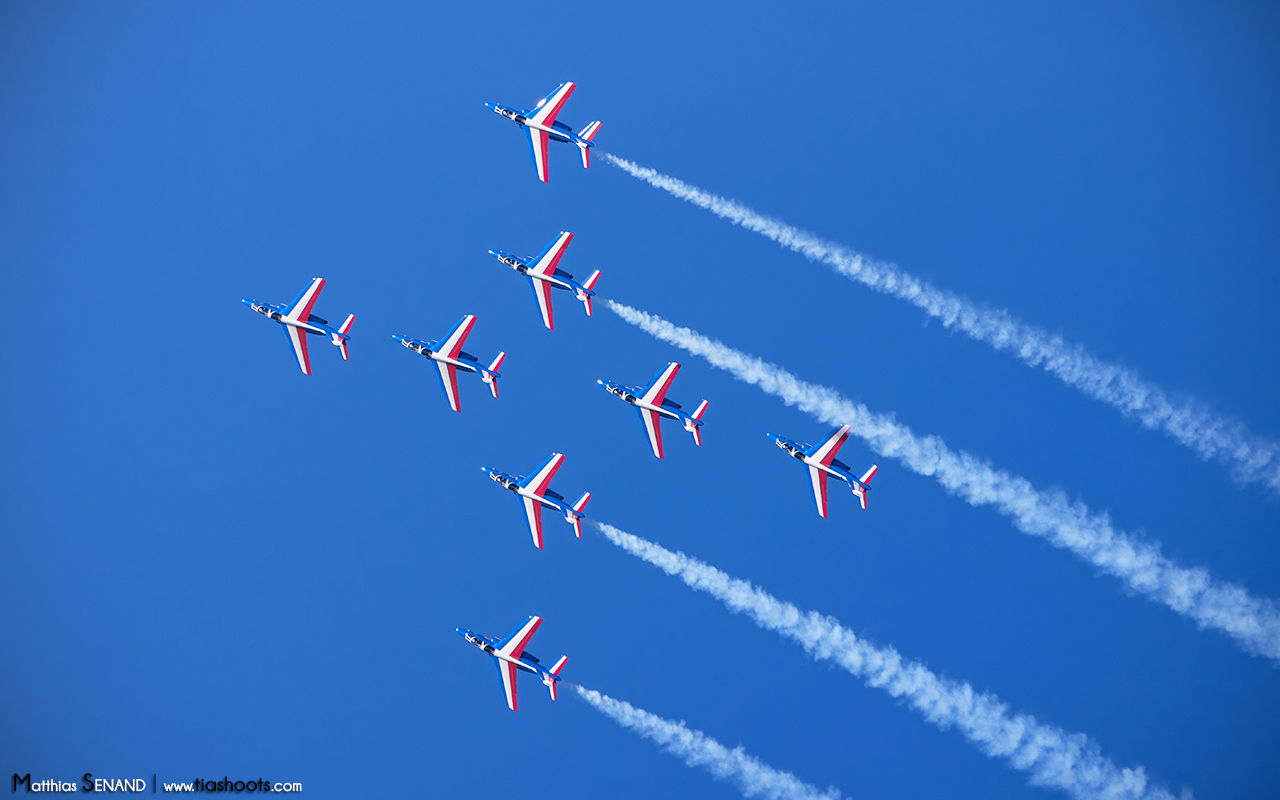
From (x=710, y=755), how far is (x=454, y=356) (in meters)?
28.5

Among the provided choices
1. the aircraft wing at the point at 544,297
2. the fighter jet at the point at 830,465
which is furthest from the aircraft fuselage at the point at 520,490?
the fighter jet at the point at 830,465

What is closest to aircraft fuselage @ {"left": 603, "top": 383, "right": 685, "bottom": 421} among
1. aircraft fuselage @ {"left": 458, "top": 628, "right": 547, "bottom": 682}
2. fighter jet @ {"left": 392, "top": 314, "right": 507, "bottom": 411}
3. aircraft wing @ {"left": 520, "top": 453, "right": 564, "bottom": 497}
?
aircraft wing @ {"left": 520, "top": 453, "right": 564, "bottom": 497}

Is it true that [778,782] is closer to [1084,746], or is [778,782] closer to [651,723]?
[651,723]

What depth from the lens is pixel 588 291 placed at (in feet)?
146

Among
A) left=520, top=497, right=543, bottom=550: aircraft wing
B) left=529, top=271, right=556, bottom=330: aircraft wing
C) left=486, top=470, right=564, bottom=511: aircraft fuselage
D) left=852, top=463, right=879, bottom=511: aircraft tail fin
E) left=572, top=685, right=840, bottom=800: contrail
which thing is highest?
left=529, top=271, right=556, bottom=330: aircraft wing

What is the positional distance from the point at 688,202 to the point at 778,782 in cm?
3643

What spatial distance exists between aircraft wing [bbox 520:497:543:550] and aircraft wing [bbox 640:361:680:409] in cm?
916

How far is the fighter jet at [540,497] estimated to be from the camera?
145ft

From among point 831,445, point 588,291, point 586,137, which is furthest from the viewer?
point 586,137

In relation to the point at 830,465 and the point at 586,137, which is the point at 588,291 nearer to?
the point at 586,137

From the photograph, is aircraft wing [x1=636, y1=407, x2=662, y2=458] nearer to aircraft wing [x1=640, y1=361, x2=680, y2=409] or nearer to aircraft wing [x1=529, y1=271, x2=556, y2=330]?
aircraft wing [x1=640, y1=361, x2=680, y2=409]

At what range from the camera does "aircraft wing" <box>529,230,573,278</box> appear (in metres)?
44.9

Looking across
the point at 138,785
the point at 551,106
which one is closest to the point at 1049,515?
the point at 551,106

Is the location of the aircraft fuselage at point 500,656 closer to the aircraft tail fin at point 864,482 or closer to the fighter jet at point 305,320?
the fighter jet at point 305,320
